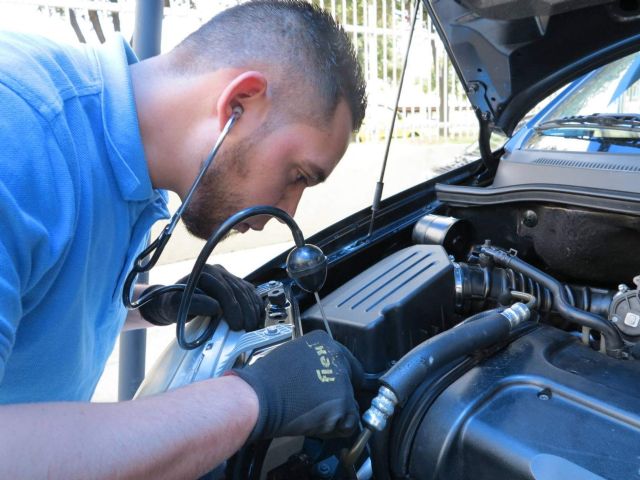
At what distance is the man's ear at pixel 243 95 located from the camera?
1007mm

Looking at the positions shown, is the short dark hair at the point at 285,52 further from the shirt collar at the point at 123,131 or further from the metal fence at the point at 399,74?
the metal fence at the point at 399,74

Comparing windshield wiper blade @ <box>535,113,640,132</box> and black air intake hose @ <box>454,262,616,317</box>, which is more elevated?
windshield wiper blade @ <box>535,113,640,132</box>

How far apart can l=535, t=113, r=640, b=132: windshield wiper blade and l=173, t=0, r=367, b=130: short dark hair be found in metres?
0.83

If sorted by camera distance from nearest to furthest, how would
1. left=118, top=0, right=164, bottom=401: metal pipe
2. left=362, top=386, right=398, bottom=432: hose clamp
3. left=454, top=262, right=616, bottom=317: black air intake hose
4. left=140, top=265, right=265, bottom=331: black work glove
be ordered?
left=362, top=386, right=398, bottom=432: hose clamp, left=140, top=265, right=265, bottom=331: black work glove, left=454, top=262, right=616, bottom=317: black air intake hose, left=118, top=0, right=164, bottom=401: metal pipe

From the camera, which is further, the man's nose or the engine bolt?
the engine bolt

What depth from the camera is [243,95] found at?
1.03m

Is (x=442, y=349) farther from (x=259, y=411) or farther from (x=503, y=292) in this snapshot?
(x=503, y=292)

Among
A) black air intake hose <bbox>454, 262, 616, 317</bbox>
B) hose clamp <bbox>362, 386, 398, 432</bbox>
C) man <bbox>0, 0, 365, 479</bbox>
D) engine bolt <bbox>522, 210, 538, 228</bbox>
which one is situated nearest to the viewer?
man <bbox>0, 0, 365, 479</bbox>

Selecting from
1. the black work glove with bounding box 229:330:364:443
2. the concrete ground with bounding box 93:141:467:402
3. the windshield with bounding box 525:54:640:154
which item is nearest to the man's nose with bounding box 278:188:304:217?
the black work glove with bounding box 229:330:364:443

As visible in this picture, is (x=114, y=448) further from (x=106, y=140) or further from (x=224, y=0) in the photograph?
(x=224, y=0)

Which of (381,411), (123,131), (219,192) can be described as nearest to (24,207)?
(123,131)

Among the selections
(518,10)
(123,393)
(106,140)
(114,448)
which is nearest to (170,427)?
(114,448)

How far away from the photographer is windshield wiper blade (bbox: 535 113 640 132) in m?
1.52

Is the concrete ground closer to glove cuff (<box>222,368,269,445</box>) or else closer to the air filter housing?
the air filter housing
